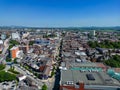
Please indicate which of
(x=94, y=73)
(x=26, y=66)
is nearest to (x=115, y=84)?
(x=94, y=73)

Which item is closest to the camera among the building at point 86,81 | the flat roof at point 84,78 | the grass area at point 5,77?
the building at point 86,81

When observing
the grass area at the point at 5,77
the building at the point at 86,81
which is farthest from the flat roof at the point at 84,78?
the grass area at the point at 5,77

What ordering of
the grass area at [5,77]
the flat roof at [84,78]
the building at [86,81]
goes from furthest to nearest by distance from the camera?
the grass area at [5,77] < the flat roof at [84,78] < the building at [86,81]

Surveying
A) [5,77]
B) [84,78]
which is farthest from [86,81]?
→ [5,77]

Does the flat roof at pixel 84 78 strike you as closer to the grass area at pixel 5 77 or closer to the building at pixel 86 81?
the building at pixel 86 81

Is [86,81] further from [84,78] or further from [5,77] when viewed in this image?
[5,77]

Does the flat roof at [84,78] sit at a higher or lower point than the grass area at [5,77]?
higher

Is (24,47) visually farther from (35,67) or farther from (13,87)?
(13,87)

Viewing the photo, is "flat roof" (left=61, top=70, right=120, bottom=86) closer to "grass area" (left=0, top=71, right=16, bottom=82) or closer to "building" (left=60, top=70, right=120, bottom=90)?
"building" (left=60, top=70, right=120, bottom=90)

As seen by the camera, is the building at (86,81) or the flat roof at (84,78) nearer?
the building at (86,81)

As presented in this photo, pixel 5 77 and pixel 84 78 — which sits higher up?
pixel 84 78

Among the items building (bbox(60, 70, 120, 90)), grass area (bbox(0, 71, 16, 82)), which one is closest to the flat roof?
building (bbox(60, 70, 120, 90))
